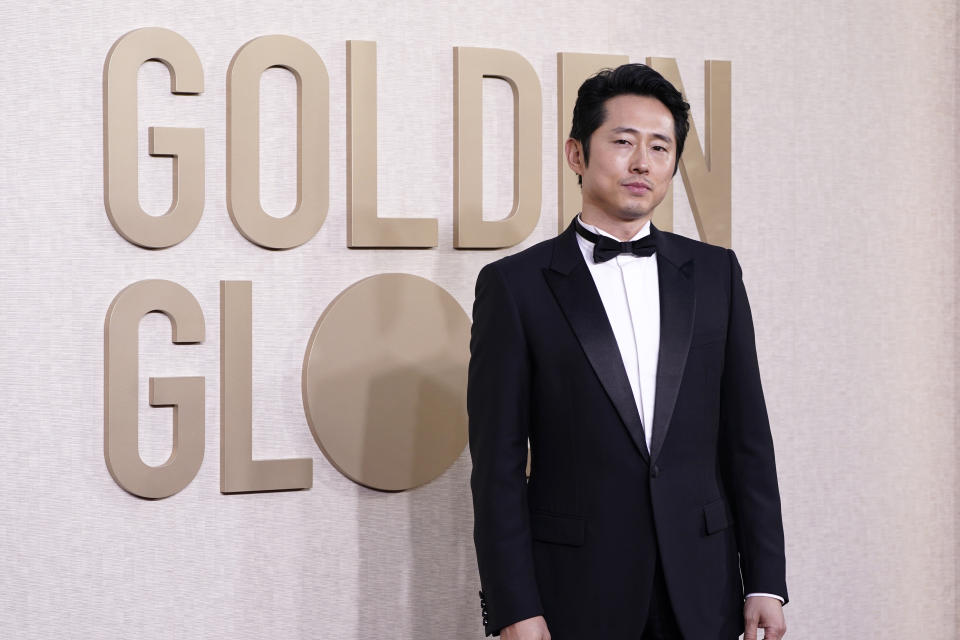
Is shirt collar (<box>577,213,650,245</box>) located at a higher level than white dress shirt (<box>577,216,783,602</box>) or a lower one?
higher

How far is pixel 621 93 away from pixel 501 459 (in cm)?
72

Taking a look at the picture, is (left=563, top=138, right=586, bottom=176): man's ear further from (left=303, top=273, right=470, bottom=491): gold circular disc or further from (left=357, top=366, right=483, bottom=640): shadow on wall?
(left=357, top=366, right=483, bottom=640): shadow on wall

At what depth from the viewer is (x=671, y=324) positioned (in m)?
1.92

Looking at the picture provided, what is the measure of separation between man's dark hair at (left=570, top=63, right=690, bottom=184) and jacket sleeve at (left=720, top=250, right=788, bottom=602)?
34 centimetres

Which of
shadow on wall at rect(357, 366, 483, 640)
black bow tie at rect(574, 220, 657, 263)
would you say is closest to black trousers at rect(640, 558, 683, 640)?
black bow tie at rect(574, 220, 657, 263)

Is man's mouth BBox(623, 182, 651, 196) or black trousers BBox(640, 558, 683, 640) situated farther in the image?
man's mouth BBox(623, 182, 651, 196)

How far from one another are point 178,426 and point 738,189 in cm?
159

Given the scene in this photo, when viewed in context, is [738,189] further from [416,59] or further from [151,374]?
[151,374]

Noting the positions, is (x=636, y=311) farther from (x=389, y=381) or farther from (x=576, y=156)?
(x=389, y=381)

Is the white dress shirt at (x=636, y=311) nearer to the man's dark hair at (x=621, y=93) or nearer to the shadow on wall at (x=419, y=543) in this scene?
the man's dark hair at (x=621, y=93)

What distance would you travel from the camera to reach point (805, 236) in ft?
9.75

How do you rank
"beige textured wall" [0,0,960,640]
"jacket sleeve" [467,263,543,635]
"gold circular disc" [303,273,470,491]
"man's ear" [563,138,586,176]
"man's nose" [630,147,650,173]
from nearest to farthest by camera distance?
"jacket sleeve" [467,263,543,635] → "man's nose" [630,147,650,173] → "man's ear" [563,138,586,176] → "beige textured wall" [0,0,960,640] → "gold circular disc" [303,273,470,491]

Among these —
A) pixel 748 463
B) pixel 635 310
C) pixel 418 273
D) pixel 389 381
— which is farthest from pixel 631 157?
pixel 389 381

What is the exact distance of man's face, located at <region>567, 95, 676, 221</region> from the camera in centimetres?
196
